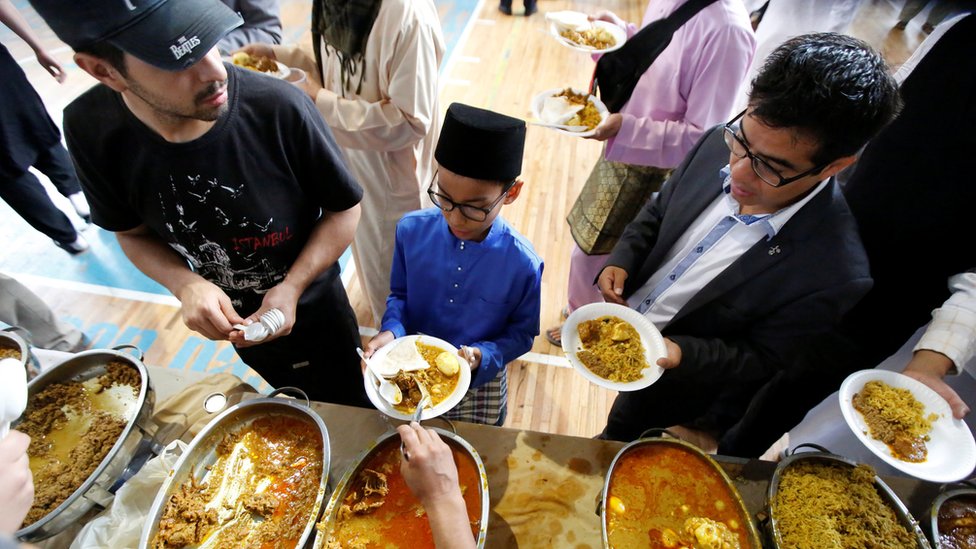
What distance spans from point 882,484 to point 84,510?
7.66ft

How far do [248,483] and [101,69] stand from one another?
124 cm

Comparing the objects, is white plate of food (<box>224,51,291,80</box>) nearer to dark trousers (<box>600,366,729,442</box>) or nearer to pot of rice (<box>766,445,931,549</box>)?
→ dark trousers (<box>600,366,729,442</box>)

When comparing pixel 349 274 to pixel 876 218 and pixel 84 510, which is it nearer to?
pixel 84 510

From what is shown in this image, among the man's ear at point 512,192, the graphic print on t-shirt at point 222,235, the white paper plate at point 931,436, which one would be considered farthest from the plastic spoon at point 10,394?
the white paper plate at point 931,436

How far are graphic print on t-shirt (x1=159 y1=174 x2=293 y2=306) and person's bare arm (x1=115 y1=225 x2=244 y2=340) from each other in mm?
64

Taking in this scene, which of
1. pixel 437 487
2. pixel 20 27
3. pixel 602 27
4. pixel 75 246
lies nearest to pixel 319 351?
pixel 437 487

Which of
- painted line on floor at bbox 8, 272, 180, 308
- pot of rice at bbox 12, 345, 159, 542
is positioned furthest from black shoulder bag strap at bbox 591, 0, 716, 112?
painted line on floor at bbox 8, 272, 180, 308

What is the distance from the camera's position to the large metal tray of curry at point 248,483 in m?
1.26

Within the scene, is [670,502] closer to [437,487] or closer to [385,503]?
[437,487]

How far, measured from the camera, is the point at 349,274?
3.64 metres

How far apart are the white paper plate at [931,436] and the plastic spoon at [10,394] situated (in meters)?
2.32

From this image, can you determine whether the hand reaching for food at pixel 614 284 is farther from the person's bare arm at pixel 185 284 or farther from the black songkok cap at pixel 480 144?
the person's bare arm at pixel 185 284

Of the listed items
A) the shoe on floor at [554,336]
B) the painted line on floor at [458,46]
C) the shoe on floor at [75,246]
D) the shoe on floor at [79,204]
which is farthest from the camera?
the painted line on floor at [458,46]

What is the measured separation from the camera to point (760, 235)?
151cm
